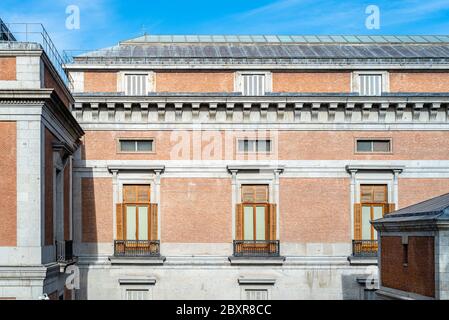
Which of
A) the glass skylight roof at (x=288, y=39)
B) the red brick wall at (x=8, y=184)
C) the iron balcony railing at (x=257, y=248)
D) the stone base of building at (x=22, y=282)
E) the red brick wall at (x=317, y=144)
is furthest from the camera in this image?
the glass skylight roof at (x=288, y=39)

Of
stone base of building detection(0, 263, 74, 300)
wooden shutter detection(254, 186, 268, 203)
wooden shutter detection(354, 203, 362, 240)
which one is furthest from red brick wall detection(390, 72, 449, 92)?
stone base of building detection(0, 263, 74, 300)

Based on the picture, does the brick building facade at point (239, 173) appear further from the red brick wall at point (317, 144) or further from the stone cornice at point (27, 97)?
the stone cornice at point (27, 97)

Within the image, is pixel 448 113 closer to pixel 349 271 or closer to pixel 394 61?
pixel 394 61

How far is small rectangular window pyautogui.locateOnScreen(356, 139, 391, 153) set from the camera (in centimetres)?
2980

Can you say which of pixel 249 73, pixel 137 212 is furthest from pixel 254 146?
pixel 137 212

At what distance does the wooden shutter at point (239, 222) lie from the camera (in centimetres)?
2909

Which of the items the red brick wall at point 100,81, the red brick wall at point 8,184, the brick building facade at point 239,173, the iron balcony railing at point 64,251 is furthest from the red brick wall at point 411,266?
the red brick wall at point 100,81

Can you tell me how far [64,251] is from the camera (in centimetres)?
2500

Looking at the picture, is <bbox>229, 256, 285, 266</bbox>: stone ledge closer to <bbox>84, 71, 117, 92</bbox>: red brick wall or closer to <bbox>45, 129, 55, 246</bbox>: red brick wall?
<bbox>45, 129, 55, 246</bbox>: red brick wall

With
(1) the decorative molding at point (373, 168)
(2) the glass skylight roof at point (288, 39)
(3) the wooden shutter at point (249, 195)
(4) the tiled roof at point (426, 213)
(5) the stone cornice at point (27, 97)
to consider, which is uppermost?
(2) the glass skylight roof at point (288, 39)

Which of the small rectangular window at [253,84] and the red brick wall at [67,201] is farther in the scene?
the small rectangular window at [253,84]

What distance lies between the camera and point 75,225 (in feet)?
94.8

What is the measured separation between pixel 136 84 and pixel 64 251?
8636 mm

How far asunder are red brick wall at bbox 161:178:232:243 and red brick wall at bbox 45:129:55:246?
24.5ft
